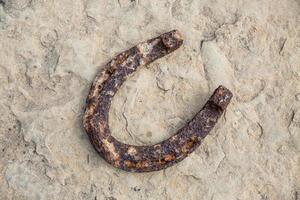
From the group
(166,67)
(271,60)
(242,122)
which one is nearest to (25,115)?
(166,67)

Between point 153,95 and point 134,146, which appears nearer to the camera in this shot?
point 134,146

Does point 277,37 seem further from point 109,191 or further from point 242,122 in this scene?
point 109,191

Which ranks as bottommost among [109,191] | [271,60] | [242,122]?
[109,191]
